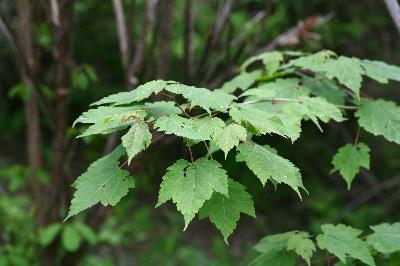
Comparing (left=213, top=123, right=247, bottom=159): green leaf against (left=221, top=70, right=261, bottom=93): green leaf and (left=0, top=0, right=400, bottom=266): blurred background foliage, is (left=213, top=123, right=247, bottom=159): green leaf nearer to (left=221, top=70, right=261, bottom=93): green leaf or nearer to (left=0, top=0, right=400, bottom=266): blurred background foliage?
(left=221, top=70, right=261, bottom=93): green leaf

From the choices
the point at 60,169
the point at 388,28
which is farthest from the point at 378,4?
the point at 60,169

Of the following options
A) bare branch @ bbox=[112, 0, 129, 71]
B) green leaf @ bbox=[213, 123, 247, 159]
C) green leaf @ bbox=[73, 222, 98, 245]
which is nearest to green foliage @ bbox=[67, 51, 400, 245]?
green leaf @ bbox=[213, 123, 247, 159]

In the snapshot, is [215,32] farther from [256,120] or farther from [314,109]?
[256,120]

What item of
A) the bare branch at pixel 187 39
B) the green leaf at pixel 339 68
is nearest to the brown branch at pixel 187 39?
the bare branch at pixel 187 39

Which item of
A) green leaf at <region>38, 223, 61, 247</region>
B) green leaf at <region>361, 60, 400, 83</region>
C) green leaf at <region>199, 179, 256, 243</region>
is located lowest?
green leaf at <region>38, 223, 61, 247</region>

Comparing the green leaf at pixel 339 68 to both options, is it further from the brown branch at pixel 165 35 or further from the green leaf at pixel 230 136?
the brown branch at pixel 165 35

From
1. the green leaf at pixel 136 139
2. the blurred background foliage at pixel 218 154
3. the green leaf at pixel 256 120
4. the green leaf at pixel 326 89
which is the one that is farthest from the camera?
the blurred background foliage at pixel 218 154

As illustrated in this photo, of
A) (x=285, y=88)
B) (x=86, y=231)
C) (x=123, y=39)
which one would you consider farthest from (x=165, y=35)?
(x=86, y=231)

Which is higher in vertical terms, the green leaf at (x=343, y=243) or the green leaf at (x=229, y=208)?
the green leaf at (x=229, y=208)
